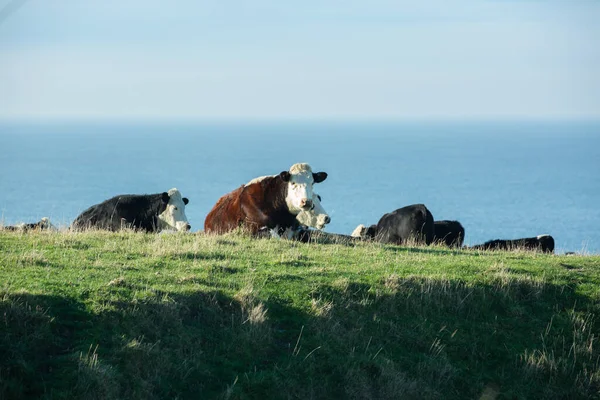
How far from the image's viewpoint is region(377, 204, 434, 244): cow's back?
25031 millimetres

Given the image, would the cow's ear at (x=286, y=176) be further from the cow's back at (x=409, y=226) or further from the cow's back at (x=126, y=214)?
the cow's back at (x=126, y=214)

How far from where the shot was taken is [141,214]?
24.4 m

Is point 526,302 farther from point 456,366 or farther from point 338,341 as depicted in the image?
point 338,341

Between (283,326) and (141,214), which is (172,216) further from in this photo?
(283,326)

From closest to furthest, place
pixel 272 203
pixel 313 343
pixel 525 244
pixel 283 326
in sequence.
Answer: pixel 313 343 → pixel 283 326 → pixel 272 203 → pixel 525 244

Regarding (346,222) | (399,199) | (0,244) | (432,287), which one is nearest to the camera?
(432,287)

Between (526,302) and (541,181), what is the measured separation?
135350 mm

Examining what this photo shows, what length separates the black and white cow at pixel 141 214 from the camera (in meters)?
24.1

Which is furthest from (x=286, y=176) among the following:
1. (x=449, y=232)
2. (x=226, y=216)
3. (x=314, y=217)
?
(x=449, y=232)

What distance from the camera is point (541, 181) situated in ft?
479

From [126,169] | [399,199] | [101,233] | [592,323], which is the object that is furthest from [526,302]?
[126,169]

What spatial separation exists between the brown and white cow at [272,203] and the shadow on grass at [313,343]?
584 centimetres

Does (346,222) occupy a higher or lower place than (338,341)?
lower

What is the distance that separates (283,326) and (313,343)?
63 centimetres
